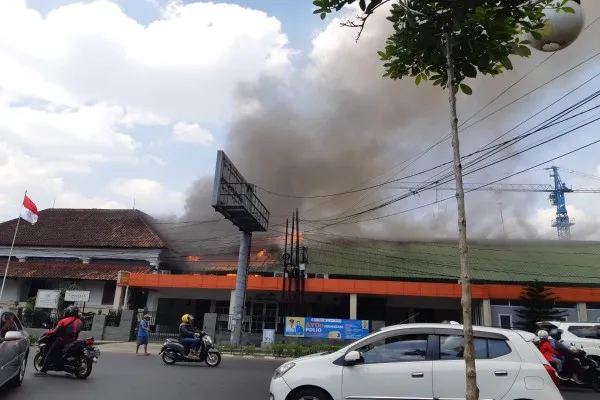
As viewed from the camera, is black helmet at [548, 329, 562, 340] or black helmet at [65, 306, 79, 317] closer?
black helmet at [65, 306, 79, 317]

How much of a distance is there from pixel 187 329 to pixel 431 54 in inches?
437

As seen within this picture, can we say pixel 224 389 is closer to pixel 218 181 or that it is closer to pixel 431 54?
pixel 431 54

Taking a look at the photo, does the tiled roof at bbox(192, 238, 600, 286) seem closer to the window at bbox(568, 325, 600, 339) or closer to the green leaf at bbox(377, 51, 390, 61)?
the window at bbox(568, 325, 600, 339)

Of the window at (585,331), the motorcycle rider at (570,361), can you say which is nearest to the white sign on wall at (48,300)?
the motorcycle rider at (570,361)

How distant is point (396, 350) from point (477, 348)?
99cm

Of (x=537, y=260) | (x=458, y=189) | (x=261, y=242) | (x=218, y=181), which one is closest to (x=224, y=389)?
(x=458, y=189)

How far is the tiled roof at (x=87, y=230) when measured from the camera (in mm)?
31297

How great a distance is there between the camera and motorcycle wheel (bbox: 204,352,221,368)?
1263 cm

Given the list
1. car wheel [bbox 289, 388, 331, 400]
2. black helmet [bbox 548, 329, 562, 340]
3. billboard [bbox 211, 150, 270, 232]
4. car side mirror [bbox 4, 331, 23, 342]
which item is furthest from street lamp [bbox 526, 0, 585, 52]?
billboard [bbox 211, 150, 270, 232]

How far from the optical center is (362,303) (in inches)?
1131

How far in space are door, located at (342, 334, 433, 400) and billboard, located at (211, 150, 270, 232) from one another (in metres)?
14.7

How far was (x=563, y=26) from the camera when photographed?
467cm

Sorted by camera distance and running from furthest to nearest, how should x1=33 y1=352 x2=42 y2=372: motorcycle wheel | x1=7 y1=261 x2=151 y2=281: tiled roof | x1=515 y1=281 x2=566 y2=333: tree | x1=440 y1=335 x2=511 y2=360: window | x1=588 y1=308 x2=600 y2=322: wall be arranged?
1. x1=7 y1=261 x2=151 y2=281: tiled roof
2. x1=588 y1=308 x2=600 y2=322: wall
3. x1=515 y1=281 x2=566 y2=333: tree
4. x1=33 y1=352 x2=42 y2=372: motorcycle wheel
5. x1=440 y1=335 x2=511 y2=360: window

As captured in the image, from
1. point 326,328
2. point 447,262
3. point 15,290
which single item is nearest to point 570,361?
point 326,328
